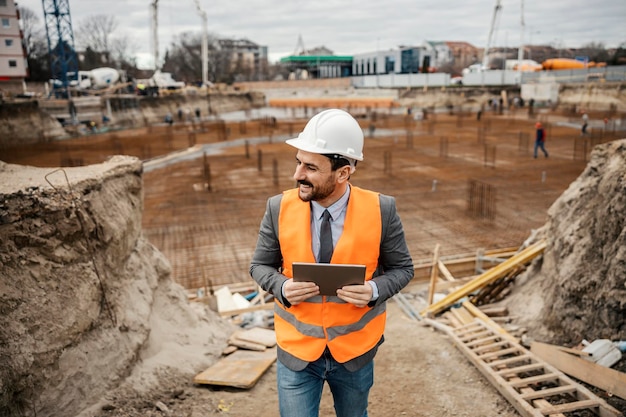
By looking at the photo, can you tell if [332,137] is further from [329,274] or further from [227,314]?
[227,314]

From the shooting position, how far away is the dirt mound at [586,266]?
473 centimetres

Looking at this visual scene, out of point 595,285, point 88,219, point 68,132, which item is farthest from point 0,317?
point 68,132

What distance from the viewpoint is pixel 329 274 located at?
2.11 metres

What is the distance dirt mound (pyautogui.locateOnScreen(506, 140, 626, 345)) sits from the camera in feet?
15.5

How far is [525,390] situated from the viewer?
3.97 metres

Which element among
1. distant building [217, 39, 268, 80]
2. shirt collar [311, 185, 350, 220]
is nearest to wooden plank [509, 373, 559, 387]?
shirt collar [311, 185, 350, 220]

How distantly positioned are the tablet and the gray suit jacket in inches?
7.9

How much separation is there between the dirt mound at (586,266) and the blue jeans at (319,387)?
136 inches

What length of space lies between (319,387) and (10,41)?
716cm

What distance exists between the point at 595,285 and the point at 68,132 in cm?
2775

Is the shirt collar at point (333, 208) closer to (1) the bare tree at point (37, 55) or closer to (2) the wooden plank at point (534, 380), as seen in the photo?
(2) the wooden plank at point (534, 380)

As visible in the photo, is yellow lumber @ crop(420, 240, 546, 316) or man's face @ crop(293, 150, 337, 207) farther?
yellow lumber @ crop(420, 240, 546, 316)

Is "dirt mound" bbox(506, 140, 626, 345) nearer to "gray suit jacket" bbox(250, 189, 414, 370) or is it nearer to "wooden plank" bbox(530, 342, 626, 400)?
"wooden plank" bbox(530, 342, 626, 400)

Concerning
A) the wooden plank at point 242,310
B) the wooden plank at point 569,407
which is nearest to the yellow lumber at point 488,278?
the wooden plank at point 242,310
